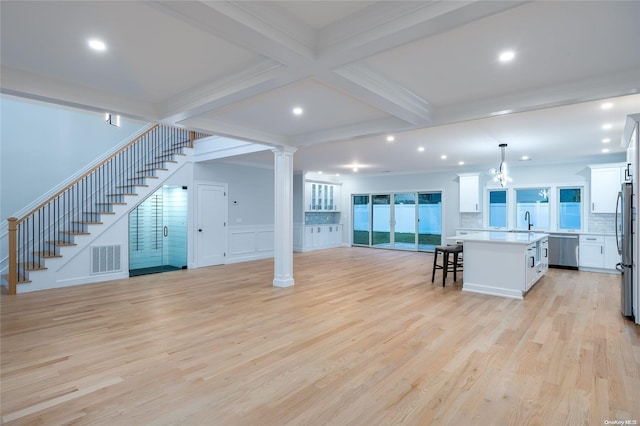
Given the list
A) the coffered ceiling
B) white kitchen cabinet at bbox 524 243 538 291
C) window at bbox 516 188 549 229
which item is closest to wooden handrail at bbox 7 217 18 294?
the coffered ceiling

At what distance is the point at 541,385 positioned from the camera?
255 centimetres

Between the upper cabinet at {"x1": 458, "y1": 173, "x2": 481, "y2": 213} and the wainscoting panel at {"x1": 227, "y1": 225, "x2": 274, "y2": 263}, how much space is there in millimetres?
5648

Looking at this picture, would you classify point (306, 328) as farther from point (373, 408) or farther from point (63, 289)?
point (63, 289)

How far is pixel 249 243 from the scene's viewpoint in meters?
9.05

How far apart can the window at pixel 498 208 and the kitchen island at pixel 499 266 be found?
366 cm

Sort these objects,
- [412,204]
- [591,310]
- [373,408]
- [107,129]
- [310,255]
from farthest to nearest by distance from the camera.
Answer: [412,204]
[310,255]
[107,129]
[591,310]
[373,408]

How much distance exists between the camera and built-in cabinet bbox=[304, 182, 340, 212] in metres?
11.3

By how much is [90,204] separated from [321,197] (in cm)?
695

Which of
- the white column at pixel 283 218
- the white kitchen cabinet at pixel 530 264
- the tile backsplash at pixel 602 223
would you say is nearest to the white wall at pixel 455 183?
the tile backsplash at pixel 602 223

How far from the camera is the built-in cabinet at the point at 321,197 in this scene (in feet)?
37.1

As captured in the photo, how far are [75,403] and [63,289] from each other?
4266 mm

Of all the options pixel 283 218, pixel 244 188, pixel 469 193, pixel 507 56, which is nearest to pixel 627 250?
pixel 507 56

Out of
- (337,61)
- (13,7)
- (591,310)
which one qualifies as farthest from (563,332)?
(13,7)

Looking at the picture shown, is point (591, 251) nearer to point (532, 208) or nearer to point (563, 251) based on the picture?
point (563, 251)
